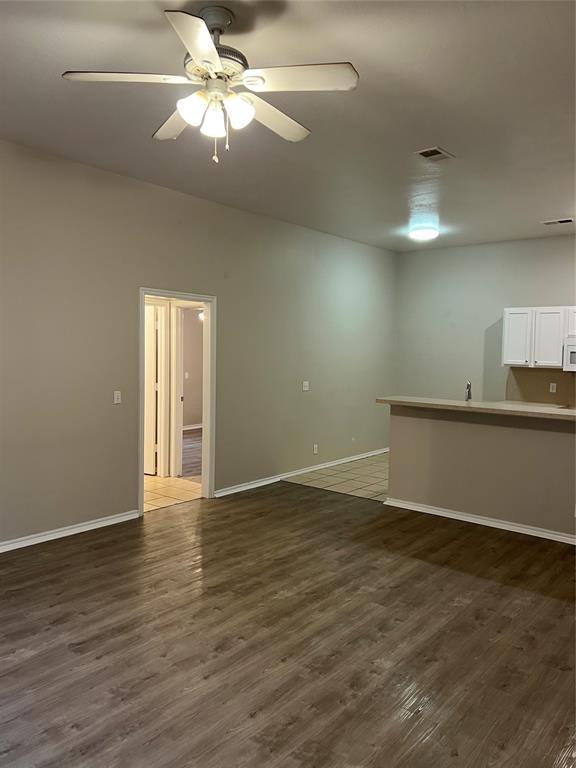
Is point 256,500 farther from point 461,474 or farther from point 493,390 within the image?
point 493,390

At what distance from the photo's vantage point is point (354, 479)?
6.78 metres

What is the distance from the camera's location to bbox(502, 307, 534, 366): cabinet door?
22.3 feet

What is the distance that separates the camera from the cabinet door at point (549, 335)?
650 centimetres

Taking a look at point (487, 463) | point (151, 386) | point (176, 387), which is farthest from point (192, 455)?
point (487, 463)

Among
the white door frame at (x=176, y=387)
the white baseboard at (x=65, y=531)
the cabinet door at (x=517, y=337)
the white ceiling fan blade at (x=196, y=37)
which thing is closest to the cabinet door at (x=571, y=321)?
the cabinet door at (x=517, y=337)

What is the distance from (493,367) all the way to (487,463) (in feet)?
9.34

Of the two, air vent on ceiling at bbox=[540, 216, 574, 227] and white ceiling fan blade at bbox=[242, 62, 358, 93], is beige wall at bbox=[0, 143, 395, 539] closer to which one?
white ceiling fan blade at bbox=[242, 62, 358, 93]

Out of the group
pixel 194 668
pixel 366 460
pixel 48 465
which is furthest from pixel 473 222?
pixel 194 668

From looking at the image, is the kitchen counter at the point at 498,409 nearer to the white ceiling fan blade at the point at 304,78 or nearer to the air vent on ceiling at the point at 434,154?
the air vent on ceiling at the point at 434,154

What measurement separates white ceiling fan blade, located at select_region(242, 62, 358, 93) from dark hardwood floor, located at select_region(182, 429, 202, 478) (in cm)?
525

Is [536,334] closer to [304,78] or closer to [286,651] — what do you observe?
[286,651]

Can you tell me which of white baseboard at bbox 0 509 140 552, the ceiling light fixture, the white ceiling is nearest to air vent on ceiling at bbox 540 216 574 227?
the white ceiling

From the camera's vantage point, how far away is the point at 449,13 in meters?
2.38

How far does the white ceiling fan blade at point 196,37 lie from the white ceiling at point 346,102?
1.36 feet
